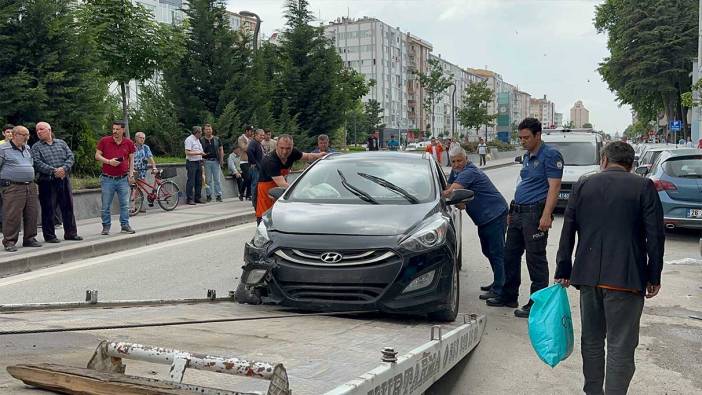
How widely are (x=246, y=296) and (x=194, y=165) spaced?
A: 12.1 meters

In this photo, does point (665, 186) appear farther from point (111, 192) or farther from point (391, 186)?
point (111, 192)

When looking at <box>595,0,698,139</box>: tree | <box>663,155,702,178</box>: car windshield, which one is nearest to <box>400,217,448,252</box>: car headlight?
<box>663,155,702,178</box>: car windshield

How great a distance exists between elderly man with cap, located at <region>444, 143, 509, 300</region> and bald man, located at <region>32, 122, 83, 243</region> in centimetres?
653

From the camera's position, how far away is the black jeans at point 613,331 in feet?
13.9

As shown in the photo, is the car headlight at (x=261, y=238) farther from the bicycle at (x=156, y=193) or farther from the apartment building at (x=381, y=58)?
the apartment building at (x=381, y=58)

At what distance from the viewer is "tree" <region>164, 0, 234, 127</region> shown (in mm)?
21797

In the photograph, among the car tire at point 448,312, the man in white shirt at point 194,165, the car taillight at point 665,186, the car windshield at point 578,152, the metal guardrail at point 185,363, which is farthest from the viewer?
the man in white shirt at point 194,165

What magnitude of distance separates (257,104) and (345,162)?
54.1 ft

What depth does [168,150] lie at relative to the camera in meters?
22.5

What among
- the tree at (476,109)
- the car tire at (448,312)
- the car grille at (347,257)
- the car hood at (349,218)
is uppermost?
the tree at (476,109)

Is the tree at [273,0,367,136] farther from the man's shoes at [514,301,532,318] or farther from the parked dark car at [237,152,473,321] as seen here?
the parked dark car at [237,152,473,321]

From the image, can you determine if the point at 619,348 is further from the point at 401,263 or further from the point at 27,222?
the point at 27,222

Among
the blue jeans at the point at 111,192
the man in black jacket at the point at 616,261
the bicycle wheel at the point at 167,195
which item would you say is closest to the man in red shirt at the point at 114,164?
the blue jeans at the point at 111,192

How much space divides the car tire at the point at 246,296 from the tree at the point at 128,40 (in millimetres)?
12755
